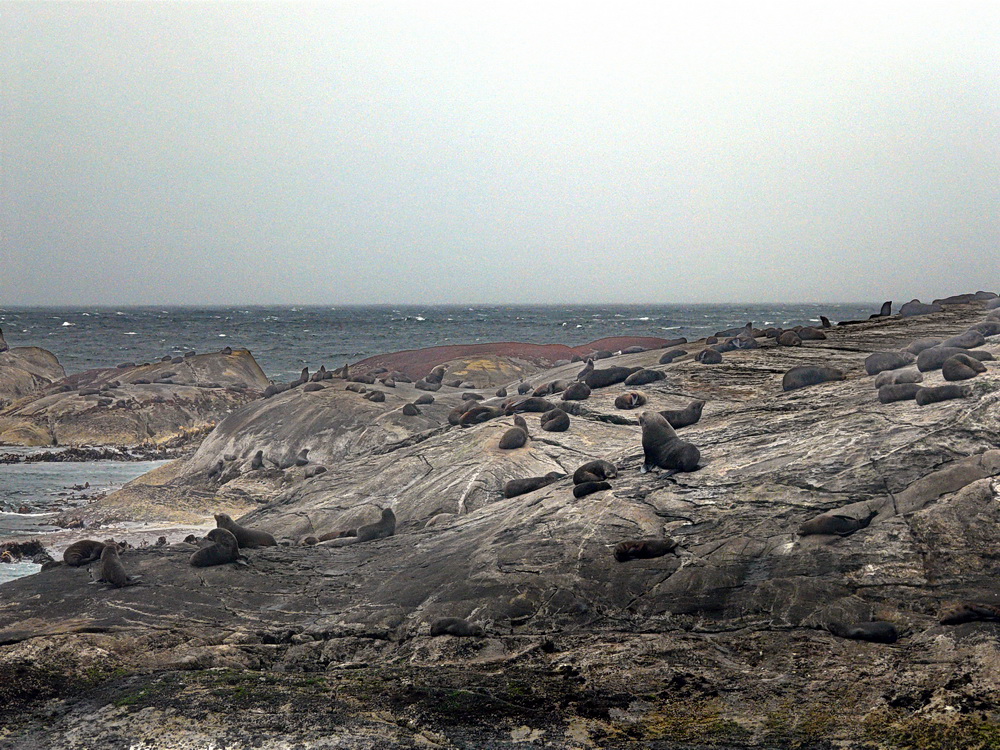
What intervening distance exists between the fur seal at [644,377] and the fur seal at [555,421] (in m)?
2.46

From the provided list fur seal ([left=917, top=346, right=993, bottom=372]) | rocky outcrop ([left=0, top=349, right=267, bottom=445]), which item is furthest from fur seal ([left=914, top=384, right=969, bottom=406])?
rocky outcrop ([left=0, top=349, right=267, bottom=445])

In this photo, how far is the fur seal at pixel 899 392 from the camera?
1078cm

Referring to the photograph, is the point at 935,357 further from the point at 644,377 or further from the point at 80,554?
the point at 80,554

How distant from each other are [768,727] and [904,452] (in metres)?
4.83

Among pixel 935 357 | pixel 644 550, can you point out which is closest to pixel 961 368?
pixel 935 357

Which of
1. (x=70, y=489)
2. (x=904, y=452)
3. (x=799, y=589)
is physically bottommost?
(x=70, y=489)

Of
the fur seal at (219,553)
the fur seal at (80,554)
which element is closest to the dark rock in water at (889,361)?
the fur seal at (219,553)

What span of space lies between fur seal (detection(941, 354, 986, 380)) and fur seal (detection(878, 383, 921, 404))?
1.47ft

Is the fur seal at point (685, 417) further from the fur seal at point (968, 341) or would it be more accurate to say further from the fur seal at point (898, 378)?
the fur seal at point (968, 341)

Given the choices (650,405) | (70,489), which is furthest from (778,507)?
(70,489)

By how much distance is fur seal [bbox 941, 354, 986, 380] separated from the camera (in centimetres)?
1066

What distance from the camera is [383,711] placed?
234 inches

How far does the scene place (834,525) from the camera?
8148 millimetres

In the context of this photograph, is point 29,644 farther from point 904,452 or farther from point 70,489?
point 70,489
